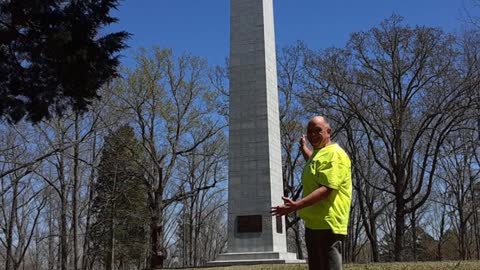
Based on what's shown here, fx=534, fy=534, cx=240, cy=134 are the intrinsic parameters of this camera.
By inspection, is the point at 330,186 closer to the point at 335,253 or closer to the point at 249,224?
the point at 335,253

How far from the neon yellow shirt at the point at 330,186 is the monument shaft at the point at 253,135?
41.8ft

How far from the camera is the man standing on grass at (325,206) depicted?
3221 millimetres

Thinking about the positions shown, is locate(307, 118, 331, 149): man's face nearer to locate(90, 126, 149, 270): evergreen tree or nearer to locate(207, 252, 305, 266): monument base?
locate(207, 252, 305, 266): monument base

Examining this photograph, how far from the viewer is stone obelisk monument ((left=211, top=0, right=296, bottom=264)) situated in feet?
52.5

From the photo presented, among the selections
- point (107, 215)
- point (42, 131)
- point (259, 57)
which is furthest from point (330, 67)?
point (107, 215)

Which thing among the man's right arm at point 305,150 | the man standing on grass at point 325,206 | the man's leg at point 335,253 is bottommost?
the man's leg at point 335,253

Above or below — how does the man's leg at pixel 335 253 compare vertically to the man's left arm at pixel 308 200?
below

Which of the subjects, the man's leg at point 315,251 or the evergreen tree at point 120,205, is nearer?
the man's leg at point 315,251

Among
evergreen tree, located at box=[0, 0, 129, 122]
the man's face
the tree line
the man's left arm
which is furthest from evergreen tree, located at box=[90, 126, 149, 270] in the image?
the man's left arm

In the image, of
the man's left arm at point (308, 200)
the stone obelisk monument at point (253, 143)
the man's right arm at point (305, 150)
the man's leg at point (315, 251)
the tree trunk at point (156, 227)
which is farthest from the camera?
the tree trunk at point (156, 227)

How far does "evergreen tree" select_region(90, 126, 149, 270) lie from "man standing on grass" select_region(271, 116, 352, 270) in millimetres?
21676

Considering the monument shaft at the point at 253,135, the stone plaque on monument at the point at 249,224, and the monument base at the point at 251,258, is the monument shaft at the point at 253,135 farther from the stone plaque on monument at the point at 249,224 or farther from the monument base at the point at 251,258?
the monument base at the point at 251,258

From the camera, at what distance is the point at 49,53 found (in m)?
7.88

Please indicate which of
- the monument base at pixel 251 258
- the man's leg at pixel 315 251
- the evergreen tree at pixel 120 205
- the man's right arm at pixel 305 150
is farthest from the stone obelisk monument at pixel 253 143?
the man's leg at pixel 315 251
